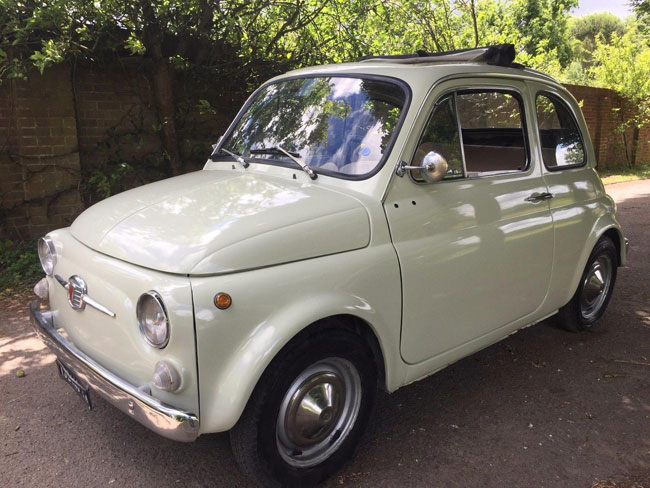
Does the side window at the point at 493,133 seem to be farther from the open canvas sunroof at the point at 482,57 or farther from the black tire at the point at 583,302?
the black tire at the point at 583,302

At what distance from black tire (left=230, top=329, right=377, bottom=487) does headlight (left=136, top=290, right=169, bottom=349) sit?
45cm

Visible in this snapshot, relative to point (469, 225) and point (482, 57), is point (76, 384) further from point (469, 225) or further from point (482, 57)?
point (482, 57)

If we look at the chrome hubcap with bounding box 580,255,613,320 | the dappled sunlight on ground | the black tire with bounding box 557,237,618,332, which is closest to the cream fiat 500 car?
the black tire with bounding box 557,237,618,332

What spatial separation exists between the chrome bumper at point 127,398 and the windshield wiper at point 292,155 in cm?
137

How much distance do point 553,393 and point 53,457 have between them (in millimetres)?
3059

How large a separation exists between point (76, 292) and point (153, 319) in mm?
636

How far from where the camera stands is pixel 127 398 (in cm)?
221

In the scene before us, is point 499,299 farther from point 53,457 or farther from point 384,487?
point 53,457

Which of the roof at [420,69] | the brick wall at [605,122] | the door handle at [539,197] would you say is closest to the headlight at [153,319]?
the roof at [420,69]

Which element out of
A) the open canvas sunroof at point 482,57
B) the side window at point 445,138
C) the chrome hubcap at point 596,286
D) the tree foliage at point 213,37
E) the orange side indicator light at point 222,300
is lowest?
the chrome hubcap at point 596,286

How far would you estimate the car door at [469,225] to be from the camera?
2766mm

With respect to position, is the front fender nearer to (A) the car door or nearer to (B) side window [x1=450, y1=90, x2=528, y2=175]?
(A) the car door

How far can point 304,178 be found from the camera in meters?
2.88

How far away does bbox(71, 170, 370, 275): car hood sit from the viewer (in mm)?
2215
